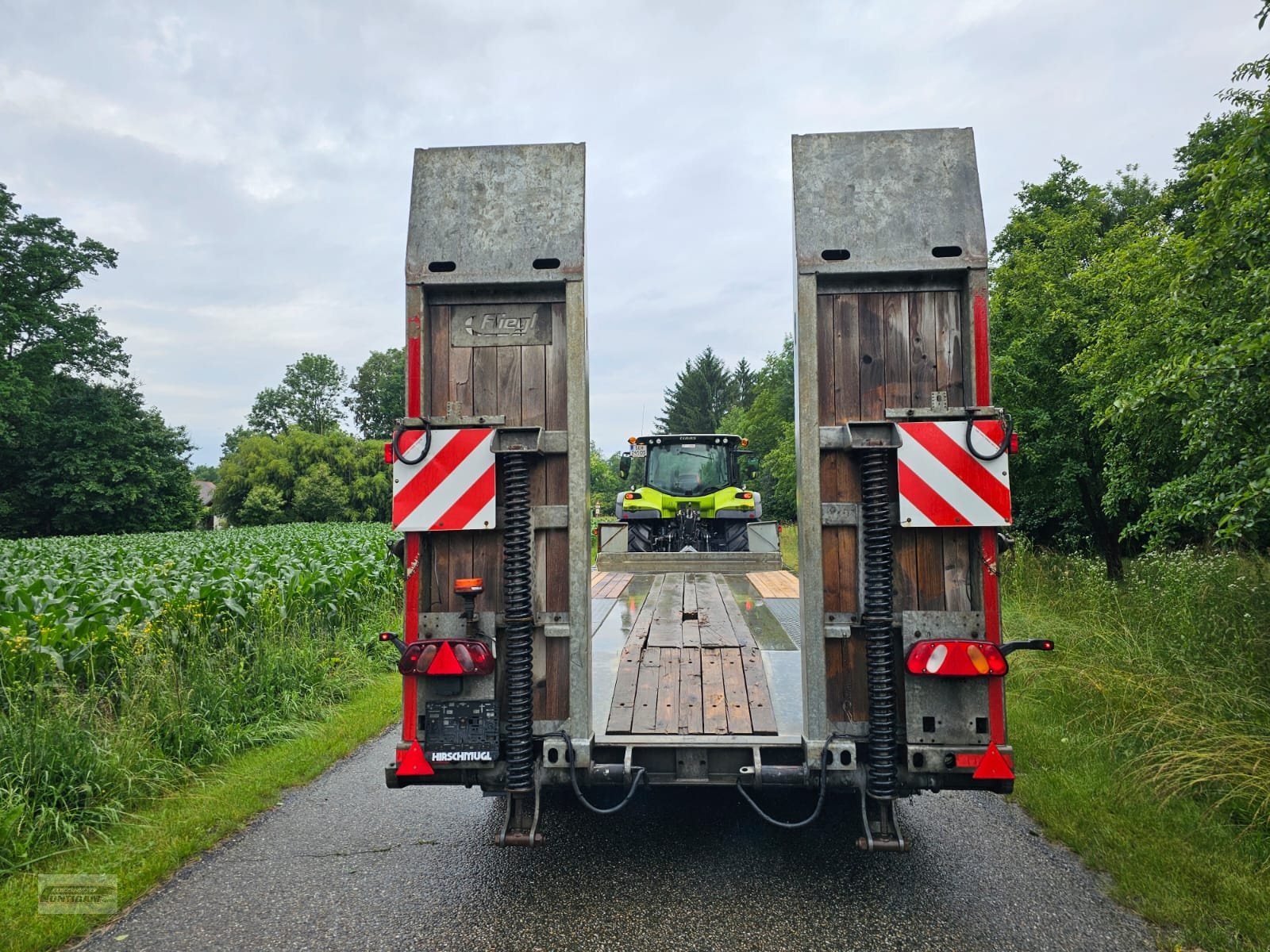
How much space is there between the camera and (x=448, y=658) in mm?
2963

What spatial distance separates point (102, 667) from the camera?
5184mm

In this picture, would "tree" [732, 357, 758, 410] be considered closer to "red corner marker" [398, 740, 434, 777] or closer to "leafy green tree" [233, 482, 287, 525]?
"leafy green tree" [233, 482, 287, 525]

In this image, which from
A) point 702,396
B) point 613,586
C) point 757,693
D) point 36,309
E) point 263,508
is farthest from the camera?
point 702,396

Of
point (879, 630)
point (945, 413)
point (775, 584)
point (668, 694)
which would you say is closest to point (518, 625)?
point (668, 694)

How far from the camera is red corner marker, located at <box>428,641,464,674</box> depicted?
2.95m

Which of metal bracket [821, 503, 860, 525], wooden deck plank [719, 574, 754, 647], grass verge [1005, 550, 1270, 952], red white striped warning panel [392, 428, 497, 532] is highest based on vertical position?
red white striped warning panel [392, 428, 497, 532]

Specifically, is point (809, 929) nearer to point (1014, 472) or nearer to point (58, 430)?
point (1014, 472)

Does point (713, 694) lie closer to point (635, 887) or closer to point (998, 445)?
point (635, 887)

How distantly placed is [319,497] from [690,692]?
44297 mm

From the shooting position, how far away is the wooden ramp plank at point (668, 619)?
4.75 m

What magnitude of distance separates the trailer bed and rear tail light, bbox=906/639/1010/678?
29.3 inches

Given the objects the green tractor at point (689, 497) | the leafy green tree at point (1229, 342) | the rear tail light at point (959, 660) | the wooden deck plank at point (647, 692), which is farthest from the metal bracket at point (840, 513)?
the green tractor at point (689, 497)

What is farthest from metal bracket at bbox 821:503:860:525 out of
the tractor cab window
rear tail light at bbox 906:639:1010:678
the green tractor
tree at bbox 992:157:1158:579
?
the tractor cab window

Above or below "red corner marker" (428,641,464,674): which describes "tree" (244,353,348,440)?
above
